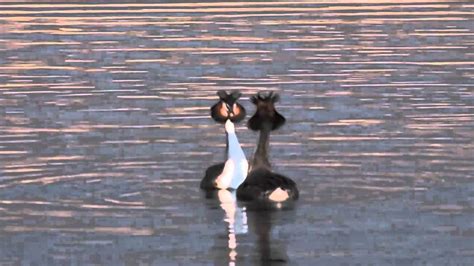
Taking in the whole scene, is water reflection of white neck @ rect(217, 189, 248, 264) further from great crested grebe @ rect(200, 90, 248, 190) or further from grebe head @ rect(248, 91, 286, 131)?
grebe head @ rect(248, 91, 286, 131)

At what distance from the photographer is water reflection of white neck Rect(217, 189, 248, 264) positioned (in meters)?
17.8

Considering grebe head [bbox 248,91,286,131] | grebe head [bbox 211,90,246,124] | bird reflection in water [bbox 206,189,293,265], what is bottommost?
bird reflection in water [bbox 206,189,293,265]

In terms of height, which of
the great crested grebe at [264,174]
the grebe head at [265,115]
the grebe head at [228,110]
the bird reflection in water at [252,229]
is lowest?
the bird reflection in water at [252,229]

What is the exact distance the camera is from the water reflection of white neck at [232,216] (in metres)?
17.8

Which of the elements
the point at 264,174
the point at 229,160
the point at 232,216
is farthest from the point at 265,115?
the point at 232,216

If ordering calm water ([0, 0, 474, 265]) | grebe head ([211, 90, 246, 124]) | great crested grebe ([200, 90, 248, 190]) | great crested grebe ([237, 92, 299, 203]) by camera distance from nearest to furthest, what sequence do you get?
calm water ([0, 0, 474, 265])
great crested grebe ([237, 92, 299, 203])
great crested grebe ([200, 90, 248, 190])
grebe head ([211, 90, 246, 124])

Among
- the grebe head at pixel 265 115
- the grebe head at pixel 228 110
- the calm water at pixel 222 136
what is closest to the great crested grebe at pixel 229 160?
the grebe head at pixel 228 110

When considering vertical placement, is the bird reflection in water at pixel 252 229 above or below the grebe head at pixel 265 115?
below

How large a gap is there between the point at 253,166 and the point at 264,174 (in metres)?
0.38

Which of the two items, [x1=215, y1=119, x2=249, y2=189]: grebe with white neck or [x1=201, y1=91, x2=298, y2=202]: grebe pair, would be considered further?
[x1=215, y1=119, x2=249, y2=189]: grebe with white neck

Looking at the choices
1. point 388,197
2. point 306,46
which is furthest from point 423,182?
point 306,46

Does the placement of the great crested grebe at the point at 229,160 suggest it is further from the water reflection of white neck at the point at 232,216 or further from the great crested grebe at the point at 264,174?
the great crested grebe at the point at 264,174

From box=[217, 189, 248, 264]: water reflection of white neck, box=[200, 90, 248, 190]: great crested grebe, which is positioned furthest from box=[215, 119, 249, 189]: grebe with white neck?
box=[217, 189, 248, 264]: water reflection of white neck

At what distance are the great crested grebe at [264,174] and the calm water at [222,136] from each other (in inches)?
9.4
